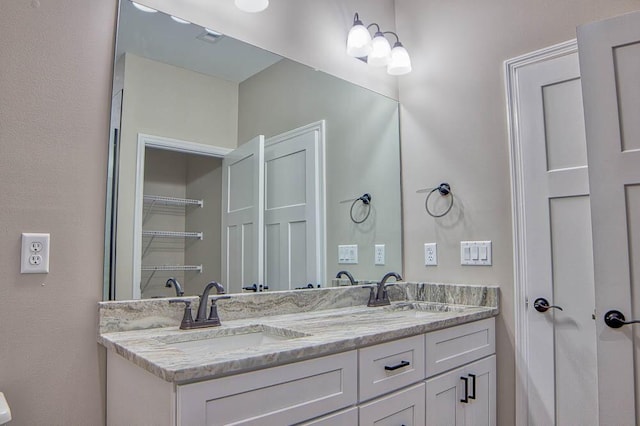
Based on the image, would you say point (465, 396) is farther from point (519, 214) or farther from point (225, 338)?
point (225, 338)

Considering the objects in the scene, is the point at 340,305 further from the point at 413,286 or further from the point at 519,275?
the point at 519,275

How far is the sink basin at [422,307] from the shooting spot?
83.3 inches

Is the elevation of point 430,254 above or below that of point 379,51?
below

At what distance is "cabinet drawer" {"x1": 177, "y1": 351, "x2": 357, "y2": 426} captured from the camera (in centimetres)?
101

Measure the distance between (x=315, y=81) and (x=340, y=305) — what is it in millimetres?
1095

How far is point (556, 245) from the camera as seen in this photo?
188 centimetres

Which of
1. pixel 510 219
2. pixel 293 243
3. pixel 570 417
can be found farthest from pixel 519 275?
pixel 293 243

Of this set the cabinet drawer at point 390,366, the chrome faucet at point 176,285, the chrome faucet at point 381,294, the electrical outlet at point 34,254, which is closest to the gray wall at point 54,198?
the electrical outlet at point 34,254

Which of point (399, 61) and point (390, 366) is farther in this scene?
point (399, 61)

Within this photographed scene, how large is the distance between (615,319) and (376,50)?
1602 millimetres

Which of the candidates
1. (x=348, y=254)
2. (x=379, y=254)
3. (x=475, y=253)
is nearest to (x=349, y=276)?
(x=348, y=254)

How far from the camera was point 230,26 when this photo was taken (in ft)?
6.00

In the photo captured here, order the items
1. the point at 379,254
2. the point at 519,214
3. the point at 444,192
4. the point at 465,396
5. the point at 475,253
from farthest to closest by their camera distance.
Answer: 1. the point at 379,254
2. the point at 444,192
3. the point at 475,253
4. the point at 519,214
5. the point at 465,396

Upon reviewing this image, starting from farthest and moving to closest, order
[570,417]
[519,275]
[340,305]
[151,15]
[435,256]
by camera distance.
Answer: [435,256], [340,305], [519,275], [570,417], [151,15]
